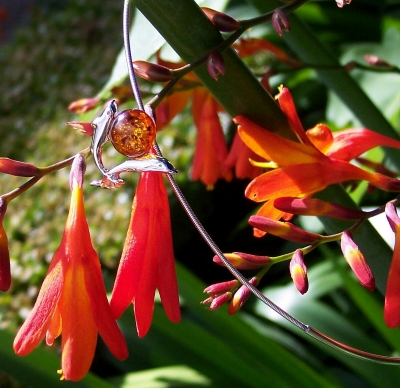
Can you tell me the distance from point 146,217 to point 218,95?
9 centimetres

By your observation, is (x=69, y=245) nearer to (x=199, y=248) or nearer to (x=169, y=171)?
(x=169, y=171)

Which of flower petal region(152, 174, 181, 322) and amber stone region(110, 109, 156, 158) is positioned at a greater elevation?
amber stone region(110, 109, 156, 158)

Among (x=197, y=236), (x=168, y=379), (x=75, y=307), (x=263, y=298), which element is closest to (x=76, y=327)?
(x=75, y=307)

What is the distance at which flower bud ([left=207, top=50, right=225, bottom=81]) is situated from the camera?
33 cm

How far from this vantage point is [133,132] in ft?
1.07

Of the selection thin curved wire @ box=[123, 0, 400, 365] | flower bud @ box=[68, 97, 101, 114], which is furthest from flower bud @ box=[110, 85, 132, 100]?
thin curved wire @ box=[123, 0, 400, 365]

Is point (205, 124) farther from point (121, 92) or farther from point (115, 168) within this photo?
point (115, 168)

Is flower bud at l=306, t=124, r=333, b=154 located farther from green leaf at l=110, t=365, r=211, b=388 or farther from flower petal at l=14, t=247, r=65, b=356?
green leaf at l=110, t=365, r=211, b=388

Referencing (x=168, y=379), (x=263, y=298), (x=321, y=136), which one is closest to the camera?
(x=263, y=298)

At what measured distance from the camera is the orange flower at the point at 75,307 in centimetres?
34

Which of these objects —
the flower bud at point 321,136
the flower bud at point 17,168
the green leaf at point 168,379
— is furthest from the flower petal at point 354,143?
the green leaf at point 168,379

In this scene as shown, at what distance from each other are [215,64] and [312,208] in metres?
0.10

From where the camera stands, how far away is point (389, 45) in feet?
4.18

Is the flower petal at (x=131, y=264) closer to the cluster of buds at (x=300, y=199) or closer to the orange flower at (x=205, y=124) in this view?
the cluster of buds at (x=300, y=199)
